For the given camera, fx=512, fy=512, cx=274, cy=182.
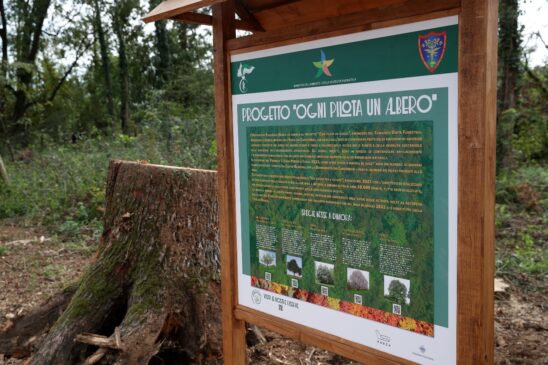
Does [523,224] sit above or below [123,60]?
below

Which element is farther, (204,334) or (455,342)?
(204,334)

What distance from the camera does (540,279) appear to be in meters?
5.05

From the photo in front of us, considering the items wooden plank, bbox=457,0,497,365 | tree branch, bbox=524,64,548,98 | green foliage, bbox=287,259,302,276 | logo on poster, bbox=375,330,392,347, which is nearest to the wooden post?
green foliage, bbox=287,259,302,276

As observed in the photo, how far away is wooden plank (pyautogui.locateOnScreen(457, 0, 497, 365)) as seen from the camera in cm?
179

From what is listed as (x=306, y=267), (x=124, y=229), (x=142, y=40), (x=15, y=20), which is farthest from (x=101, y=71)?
(x=306, y=267)

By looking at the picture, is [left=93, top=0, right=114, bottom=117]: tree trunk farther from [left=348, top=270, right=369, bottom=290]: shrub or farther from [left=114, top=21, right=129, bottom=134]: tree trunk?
[left=348, top=270, right=369, bottom=290]: shrub

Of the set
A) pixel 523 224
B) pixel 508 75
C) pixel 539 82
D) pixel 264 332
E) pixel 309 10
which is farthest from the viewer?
pixel 539 82

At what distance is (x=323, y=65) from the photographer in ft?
7.47

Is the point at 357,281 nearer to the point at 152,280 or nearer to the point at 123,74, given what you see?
the point at 152,280

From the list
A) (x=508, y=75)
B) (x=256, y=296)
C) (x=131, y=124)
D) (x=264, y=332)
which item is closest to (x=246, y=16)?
(x=256, y=296)

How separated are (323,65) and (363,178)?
541 mm

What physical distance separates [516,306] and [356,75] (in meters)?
3.26

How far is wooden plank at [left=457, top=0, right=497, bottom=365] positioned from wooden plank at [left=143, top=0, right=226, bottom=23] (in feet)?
3.83

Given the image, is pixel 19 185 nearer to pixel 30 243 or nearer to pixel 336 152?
pixel 30 243
